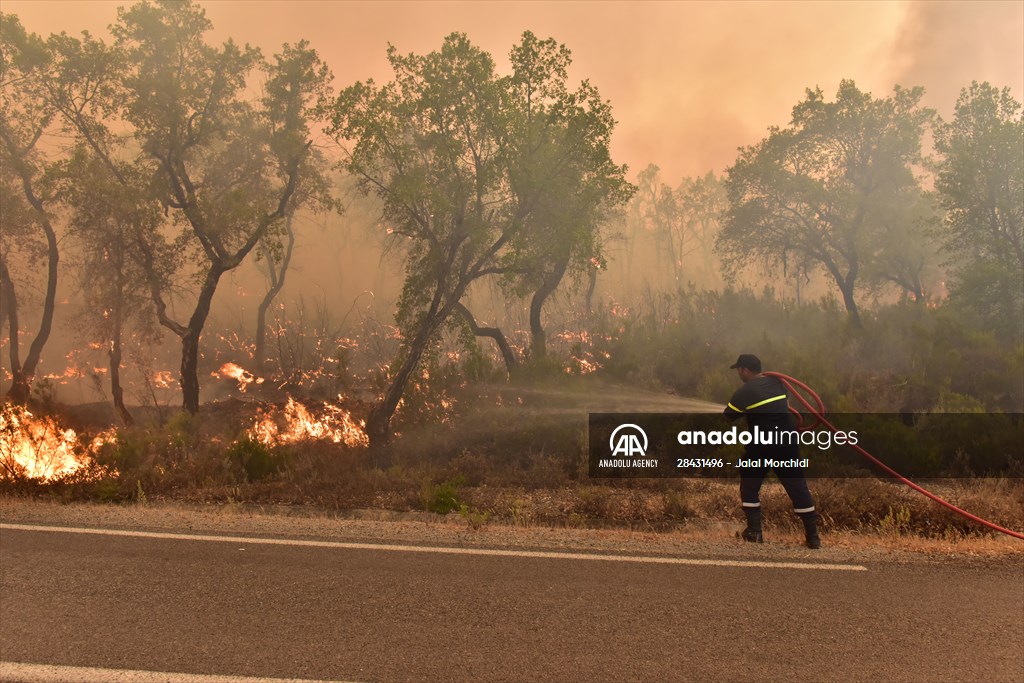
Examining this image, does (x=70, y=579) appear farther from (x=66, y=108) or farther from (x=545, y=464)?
(x=66, y=108)

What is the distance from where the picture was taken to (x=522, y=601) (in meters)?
5.16

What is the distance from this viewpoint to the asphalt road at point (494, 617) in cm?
415

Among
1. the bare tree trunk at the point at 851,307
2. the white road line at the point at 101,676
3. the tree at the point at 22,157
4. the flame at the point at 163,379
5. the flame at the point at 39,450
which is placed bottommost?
the white road line at the point at 101,676

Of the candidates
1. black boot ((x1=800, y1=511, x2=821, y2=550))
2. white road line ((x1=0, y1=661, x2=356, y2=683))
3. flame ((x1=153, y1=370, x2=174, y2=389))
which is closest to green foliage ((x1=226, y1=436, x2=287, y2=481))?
white road line ((x1=0, y1=661, x2=356, y2=683))

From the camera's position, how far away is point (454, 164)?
17.4 m

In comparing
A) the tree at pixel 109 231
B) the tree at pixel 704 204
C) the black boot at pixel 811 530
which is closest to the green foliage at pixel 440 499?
the black boot at pixel 811 530

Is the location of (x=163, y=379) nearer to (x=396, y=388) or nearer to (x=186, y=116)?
(x=186, y=116)

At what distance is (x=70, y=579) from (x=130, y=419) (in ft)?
67.6

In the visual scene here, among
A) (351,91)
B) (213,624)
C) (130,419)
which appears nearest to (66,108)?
(130,419)

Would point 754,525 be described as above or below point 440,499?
above

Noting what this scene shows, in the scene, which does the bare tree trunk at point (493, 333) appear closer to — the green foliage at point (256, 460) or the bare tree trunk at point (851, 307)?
the green foliage at point (256, 460)

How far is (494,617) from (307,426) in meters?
14.5

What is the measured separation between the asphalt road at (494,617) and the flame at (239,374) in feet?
84.5

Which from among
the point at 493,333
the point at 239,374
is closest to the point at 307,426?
the point at 493,333
